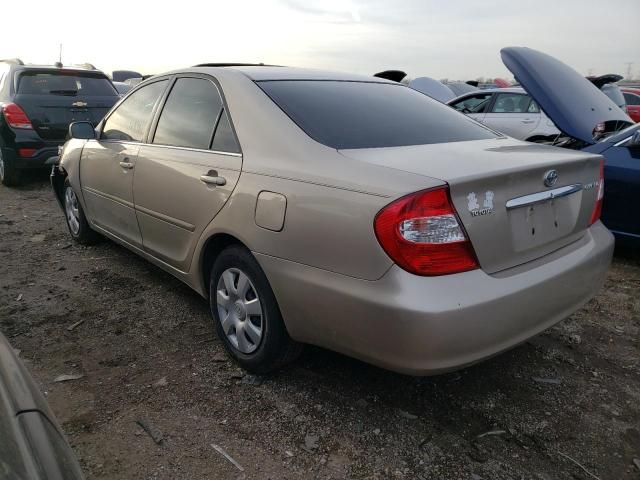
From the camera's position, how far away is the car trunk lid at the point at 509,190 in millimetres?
2031

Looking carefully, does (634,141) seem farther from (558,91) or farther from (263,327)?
(263,327)

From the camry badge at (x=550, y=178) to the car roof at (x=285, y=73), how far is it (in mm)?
1394

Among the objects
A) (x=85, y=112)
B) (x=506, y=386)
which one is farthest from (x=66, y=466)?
(x=85, y=112)

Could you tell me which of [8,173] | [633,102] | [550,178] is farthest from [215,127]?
[633,102]

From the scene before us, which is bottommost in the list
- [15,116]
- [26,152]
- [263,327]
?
[263,327]

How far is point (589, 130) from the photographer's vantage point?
4418 mm

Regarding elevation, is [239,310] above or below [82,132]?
below

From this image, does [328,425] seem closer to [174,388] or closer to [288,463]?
[288,463]

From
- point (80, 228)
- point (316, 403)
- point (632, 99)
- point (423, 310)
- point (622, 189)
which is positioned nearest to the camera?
point (423, 310)

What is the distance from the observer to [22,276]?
407 centimetres

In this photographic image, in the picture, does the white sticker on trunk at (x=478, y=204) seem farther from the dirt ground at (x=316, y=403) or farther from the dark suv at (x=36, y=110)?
the dark suv at (x=36, y=110)

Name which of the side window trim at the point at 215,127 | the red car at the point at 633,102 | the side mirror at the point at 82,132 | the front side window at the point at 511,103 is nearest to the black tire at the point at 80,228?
the side mirror at the point at 82,132

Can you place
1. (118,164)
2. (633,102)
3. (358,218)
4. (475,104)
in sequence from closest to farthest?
(358,218) → (118,164) → (475,104) → (633,102)

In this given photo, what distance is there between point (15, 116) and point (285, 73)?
510 cm
